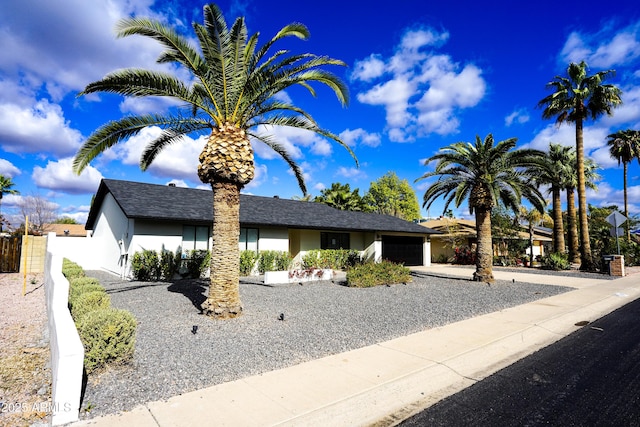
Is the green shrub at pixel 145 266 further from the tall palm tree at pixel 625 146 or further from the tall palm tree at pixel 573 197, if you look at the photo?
the tall palm tree at pixel 625 146

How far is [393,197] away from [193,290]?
49354 millimetres

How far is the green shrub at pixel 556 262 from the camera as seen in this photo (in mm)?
22688

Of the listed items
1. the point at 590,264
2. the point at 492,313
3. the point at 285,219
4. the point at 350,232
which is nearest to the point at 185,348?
the point at 492,313

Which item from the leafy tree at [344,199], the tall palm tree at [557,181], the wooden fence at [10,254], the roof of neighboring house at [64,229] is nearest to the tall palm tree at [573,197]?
the tall palm tree at [557,181]

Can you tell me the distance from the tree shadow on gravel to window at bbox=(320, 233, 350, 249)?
9.83 metres

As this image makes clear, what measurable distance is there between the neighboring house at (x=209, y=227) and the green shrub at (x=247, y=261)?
60 cm

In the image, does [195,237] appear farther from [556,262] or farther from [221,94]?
[556,262]

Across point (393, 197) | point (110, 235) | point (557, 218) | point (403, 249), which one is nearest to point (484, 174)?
point (403, 249)

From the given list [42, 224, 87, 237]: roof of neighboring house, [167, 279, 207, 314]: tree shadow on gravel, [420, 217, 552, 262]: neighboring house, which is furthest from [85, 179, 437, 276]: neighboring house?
[42, 224, 87, 237]: roof of neighboring house

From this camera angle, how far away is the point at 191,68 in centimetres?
846

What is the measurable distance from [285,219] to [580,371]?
1570 cm

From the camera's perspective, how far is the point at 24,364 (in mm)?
5496

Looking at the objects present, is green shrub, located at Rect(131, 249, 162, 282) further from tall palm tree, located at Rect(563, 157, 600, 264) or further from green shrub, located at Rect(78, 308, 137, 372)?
tall palm tree, located at Rect(563, 157, 600, 264)

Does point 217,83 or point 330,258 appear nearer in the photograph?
point 217,83
